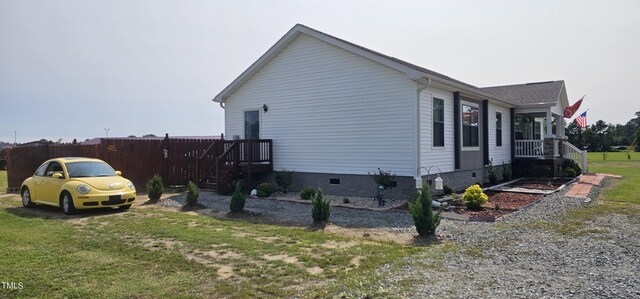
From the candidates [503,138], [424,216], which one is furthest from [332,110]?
[503,138]

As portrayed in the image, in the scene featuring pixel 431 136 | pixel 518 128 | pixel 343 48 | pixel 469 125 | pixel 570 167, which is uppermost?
pixel 343 48

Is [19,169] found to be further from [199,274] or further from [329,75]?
[199,274]

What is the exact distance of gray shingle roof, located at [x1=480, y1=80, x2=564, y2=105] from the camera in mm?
19672

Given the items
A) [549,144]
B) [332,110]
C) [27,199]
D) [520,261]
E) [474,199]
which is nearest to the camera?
[520,261]

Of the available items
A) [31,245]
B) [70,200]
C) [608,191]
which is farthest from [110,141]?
[608,191]

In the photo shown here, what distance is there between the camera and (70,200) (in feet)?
34.3

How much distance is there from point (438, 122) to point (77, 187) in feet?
34.4

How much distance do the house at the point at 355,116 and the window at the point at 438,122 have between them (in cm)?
3

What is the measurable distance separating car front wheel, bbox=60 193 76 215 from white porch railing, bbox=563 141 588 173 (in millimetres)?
21862

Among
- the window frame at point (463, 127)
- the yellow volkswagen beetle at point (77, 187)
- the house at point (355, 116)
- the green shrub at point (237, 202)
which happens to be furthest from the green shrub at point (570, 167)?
the yellow volkswagen beetle at point (77, 187)

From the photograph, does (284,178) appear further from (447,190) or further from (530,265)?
(530,265)

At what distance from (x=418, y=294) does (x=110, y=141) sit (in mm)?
15348

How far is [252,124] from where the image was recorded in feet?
53.5

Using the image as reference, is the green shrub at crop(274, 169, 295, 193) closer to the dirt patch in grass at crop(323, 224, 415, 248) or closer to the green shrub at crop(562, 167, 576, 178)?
the dirt patch in grass at crop(323, 224, 415, 248)
